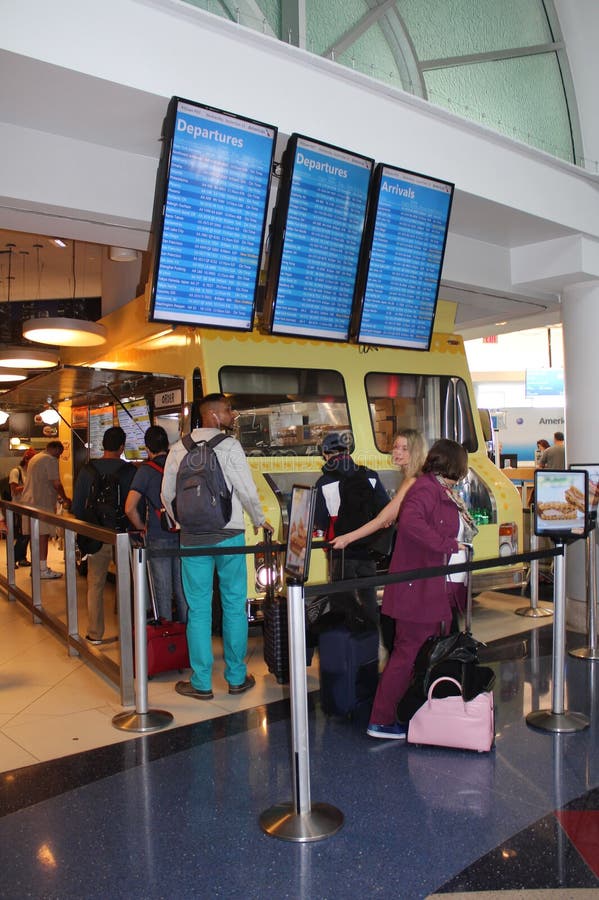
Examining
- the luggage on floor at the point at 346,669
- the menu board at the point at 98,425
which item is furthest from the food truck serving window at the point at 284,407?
the menu board at the point at 98,425

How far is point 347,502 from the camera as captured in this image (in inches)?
188

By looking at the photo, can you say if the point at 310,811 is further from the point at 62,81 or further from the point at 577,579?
the point at 577,579

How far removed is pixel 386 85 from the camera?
4457 mm

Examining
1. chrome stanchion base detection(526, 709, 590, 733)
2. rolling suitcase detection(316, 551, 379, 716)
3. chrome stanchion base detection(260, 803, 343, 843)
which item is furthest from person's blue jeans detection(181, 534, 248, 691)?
chrome stanchion base detection(526, 709, 590, 733)

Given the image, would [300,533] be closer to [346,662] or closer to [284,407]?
[346,662]

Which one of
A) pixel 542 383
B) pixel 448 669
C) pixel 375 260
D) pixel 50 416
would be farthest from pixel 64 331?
pixel 542 383

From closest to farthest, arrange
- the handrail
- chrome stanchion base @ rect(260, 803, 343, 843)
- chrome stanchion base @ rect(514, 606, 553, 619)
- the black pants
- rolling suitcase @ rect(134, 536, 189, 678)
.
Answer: chrome stanchion base @ rect(260, 803, 343, 843) < the handrail < the black pants < rolling suitcase @ rect(134, 536, 189, 678) < chrome stanchion base @ rect(514, 606, 553, 619)

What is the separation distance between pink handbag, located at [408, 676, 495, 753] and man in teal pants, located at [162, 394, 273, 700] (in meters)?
1.38

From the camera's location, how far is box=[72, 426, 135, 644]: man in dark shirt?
5.91m

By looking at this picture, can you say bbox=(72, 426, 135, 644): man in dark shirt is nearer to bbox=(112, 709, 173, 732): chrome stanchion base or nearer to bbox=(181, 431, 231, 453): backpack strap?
bbox=(181, 431, 231, 453): backpack strap

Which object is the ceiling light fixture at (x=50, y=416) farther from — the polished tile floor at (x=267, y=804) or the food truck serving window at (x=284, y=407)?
the polished tile floor at (x=267, y=804)

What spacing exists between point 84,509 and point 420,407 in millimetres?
3041

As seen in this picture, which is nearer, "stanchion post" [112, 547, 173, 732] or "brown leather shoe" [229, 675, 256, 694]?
"stanchion post" [112, 547, 173, 732]

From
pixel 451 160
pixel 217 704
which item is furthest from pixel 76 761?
pixel 451 160
